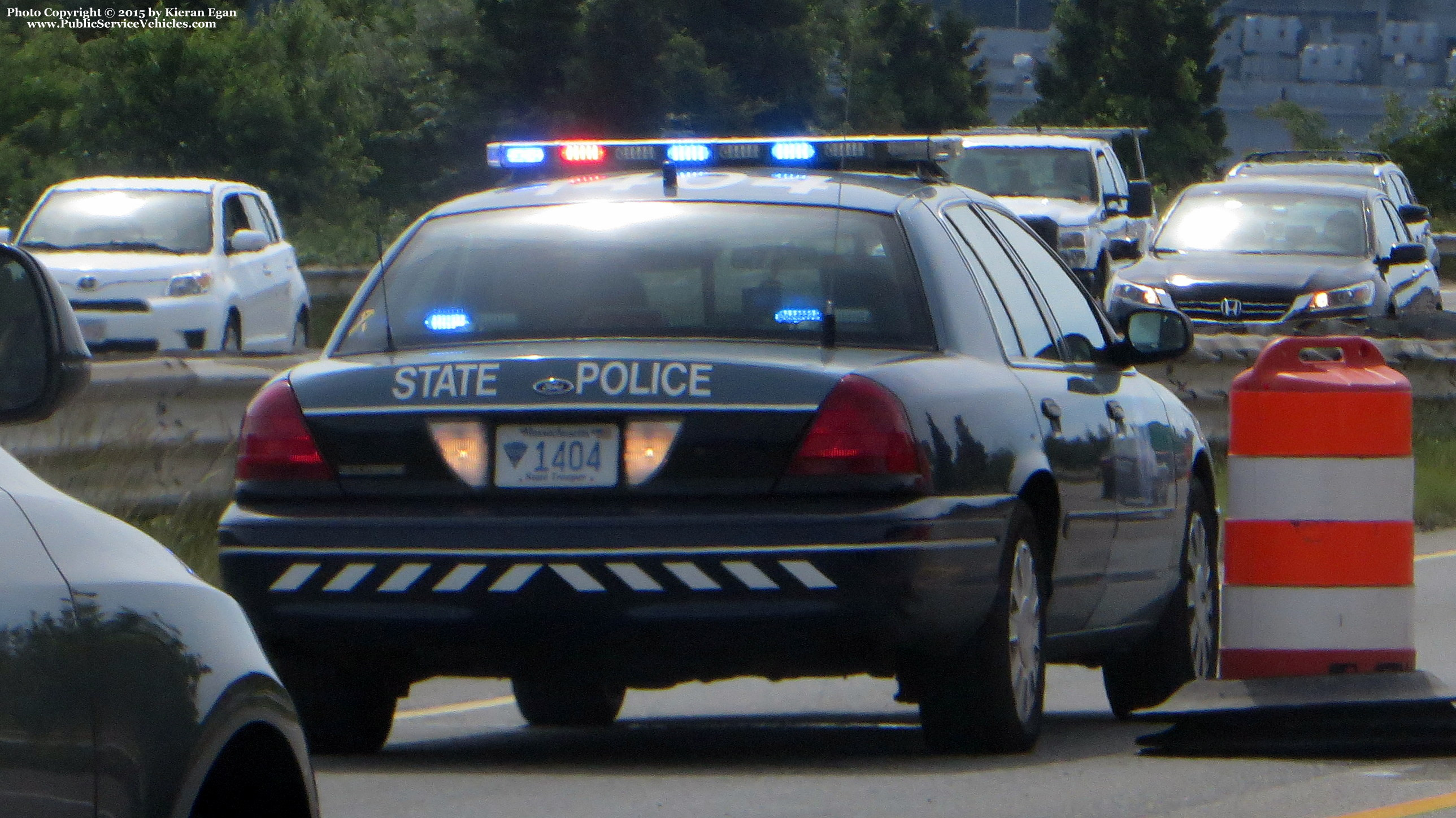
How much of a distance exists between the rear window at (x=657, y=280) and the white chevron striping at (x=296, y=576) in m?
0.64

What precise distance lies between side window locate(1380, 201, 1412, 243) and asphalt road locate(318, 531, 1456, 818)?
14.5m

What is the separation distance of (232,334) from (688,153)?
42.6 feet

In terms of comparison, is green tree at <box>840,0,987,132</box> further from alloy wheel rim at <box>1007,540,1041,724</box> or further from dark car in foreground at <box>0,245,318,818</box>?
dark car in foreground at <box>0,245,318,818</box>

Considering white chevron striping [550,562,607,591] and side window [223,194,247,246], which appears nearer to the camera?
white chevron striping [550,562,607,591]

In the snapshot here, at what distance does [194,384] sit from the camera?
35.1 ft

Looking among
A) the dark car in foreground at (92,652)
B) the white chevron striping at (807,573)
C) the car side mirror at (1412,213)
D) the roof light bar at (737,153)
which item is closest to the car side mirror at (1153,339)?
the roof light bar at (737,153)

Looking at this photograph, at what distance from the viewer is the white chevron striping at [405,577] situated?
649cm

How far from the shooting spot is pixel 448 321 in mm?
6980

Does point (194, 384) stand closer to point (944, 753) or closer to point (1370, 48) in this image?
point (944, 753)

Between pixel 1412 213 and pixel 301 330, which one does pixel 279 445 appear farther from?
pixel 1412 213

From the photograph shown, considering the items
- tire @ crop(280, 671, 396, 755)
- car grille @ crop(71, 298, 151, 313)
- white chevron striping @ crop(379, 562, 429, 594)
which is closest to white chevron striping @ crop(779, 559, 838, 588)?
white chevron striping @ crop(379, 562, 429, 594)

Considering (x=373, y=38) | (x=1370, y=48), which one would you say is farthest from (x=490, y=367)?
(x=1370, y=48)

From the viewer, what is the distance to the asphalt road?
6.25 meters

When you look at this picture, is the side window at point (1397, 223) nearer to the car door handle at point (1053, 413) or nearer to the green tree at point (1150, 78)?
the car door handle at point (1053, 413)
